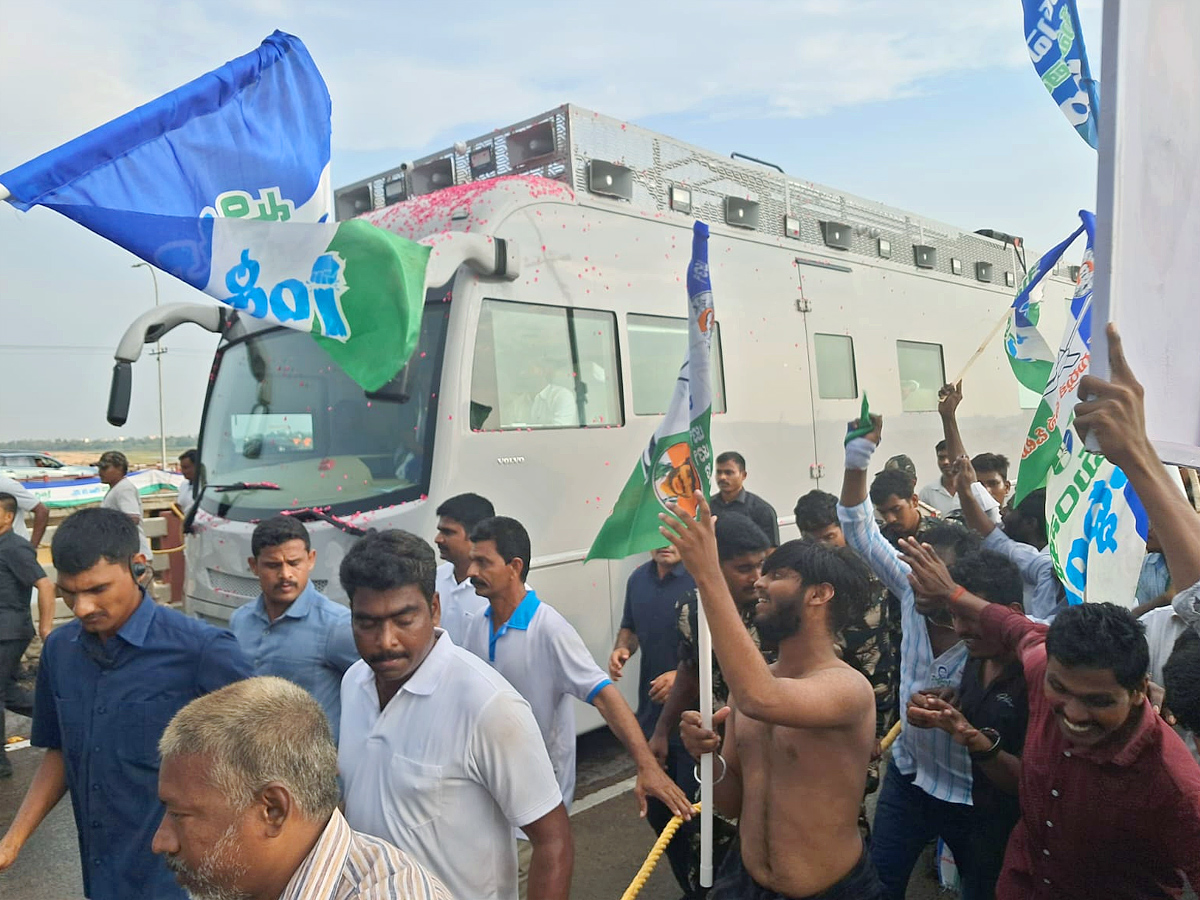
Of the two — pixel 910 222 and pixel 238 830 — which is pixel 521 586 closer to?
pixel 238 830

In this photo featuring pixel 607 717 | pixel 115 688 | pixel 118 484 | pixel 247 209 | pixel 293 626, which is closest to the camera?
pixel 115 688

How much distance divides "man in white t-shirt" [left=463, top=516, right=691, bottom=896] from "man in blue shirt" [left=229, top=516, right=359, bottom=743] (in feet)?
1.70

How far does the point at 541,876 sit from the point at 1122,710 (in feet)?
4.67

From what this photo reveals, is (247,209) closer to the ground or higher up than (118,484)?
higher up

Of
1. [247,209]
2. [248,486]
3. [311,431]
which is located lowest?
[248,486]

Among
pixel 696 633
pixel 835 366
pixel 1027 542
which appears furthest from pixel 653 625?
pixel 835 366

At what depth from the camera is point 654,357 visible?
237 inches

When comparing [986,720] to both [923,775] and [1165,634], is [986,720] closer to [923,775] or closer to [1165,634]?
[923,775]

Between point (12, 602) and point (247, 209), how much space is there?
355cm

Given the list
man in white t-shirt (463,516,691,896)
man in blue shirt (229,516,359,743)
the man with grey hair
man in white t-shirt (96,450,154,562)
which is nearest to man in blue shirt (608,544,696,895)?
man in white t-shirt (463,516,691,896)

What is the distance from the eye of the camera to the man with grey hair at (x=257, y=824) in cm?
163

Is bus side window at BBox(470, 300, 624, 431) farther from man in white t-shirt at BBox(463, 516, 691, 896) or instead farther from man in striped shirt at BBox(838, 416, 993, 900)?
man in striped shirt at BBox(838, 416, 993, 900)

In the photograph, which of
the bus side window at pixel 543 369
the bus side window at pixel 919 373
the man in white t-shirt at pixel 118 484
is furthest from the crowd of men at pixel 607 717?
the man in white t-shirt at pixel 118 484

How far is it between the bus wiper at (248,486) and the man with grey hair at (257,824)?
381 cm
